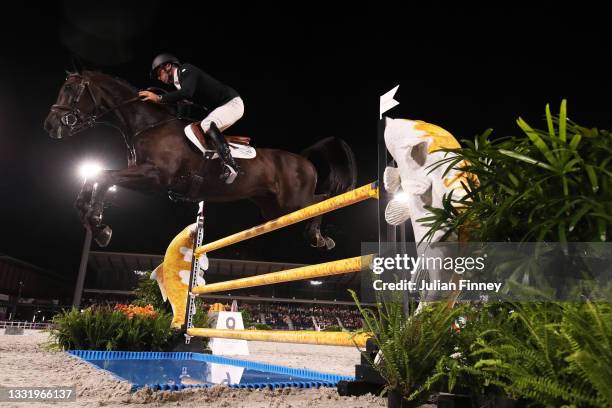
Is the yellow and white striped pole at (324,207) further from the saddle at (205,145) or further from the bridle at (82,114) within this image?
the bridle at (82,114)

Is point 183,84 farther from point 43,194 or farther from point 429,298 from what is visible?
point 43,194

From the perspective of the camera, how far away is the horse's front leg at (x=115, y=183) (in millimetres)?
2902

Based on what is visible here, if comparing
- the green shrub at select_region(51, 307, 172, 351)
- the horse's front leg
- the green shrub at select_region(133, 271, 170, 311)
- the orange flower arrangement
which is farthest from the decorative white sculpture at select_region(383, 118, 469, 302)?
the green shrub at select_region(133, 271, 170, 311)

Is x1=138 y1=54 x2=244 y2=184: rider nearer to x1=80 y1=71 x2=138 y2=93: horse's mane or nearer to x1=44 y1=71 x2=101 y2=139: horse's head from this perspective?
x1=80 y1=71 x2=138 y2=93: horse's mane

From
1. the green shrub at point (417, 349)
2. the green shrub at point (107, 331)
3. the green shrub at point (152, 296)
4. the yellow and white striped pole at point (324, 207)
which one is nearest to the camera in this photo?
the green shrub at point (417, 349)

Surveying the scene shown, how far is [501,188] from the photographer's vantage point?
96 centimetres

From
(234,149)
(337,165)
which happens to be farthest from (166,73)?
(337,165)

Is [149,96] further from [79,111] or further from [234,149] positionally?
[234,149]

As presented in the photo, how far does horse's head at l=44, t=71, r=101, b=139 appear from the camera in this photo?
3.15 metres

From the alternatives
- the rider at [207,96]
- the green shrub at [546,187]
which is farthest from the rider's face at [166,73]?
the green shrub at [546,187]

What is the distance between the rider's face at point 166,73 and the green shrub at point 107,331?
82.4 inches

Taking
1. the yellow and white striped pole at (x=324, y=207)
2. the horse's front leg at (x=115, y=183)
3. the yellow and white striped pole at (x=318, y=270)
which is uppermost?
the horse's front leg at (x=115, y=183)

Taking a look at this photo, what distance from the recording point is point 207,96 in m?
3.35

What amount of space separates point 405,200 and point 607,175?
83 centimetres
